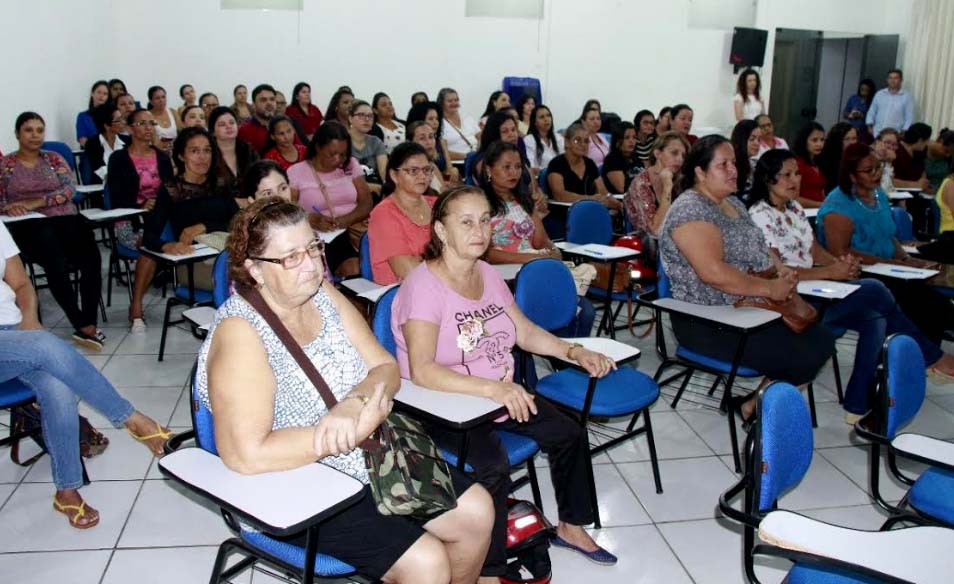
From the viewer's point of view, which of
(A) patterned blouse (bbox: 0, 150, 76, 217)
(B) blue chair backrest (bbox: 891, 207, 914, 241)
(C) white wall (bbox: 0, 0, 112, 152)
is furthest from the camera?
(C) white wall (bbox: 0, 0, 112, 152)

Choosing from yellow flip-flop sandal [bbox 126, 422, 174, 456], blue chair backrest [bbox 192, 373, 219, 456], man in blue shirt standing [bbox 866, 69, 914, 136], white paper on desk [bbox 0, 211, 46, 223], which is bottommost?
yellow flip-flop sandal [bbox 126, 422, 174, 456]

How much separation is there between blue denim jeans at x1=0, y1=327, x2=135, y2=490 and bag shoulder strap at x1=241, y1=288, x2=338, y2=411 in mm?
1107

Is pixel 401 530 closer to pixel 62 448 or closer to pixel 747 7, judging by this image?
pixel 62 448

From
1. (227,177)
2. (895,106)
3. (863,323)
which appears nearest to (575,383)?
(863,323)

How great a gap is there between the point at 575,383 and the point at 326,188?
2.50 metres

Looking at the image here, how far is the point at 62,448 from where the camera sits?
2514 millimetres

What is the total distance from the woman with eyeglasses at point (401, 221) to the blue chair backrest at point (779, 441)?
1756mm

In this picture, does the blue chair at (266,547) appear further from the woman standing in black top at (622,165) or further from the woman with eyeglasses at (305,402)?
the woman standing in black top at (622,165)

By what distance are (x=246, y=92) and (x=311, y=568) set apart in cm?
825

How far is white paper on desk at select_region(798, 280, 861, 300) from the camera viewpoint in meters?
3.13

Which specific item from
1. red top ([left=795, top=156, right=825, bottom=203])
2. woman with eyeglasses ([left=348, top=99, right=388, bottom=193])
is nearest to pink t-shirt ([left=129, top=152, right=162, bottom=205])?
woman with eyeglasses ([left=348, top=99, right=388, bottom=193])

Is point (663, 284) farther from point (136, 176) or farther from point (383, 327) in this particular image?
point (136, 176)

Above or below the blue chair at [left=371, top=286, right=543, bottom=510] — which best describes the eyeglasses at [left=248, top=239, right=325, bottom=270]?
above

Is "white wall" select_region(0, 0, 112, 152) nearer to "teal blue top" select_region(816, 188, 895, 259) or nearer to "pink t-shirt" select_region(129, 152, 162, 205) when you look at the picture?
"pink t-shirt" select_region(129, 152, 162, 205)
